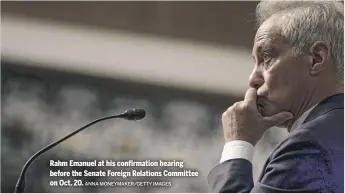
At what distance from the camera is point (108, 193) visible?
5.13 feet

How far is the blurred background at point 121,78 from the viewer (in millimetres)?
1587

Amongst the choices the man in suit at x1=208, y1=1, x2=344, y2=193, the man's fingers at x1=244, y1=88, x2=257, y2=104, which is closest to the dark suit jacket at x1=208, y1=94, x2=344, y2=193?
the man in suit at x1=208, y1=1, x2=344, y2=193

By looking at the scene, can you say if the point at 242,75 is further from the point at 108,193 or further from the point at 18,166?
the point at 18,166

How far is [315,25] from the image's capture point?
121cm

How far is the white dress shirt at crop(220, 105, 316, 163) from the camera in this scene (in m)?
1.14

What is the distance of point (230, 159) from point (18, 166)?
0.72 metres

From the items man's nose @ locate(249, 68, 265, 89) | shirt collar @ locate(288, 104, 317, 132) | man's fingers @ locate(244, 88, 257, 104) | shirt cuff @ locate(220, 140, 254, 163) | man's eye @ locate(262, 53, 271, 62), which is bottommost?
shirt cuff @ locate(220, 140, 254, 163)

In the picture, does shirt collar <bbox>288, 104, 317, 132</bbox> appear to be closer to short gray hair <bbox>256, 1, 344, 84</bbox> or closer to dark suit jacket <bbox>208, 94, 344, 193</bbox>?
dark suit jacket <bbox>208, 94, 344, 193</bbox>

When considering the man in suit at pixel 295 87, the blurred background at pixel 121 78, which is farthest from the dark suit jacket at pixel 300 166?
the blurred background at pixel 121 78

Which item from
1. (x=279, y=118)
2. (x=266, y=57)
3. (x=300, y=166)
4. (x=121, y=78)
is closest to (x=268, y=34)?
(x=266, y=57)

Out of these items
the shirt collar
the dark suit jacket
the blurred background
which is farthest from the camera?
the blurred background

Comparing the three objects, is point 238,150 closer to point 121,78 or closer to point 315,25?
point 315,25

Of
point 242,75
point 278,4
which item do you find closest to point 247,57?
point 242,75

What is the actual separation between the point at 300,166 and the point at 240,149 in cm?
15
